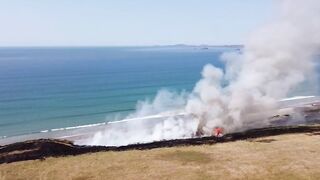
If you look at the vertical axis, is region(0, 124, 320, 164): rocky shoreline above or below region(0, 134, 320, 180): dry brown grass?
above

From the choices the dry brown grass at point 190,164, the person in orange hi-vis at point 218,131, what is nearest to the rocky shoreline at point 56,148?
the dry brown grass at point 190,164

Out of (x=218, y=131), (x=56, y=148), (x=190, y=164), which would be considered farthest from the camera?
(x=218, y=131)

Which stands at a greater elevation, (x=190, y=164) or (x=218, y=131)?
(x=218, y=131)

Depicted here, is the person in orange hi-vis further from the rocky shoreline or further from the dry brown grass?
the dry brown grass

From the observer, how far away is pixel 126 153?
1781 inches

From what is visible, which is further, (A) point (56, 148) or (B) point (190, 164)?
(A) point (56, 148)

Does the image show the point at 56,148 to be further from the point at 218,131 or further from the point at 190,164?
the point at 218,131

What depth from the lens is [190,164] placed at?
134 ft

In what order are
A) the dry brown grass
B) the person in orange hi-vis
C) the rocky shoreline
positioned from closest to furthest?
the dry brown grass, the rocky shoreline, the person in orange hi-vis

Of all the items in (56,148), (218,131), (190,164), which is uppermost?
(56,148)

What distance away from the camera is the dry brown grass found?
124 ft

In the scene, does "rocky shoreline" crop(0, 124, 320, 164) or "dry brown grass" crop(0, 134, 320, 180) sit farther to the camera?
"rocky shoreline" crop(0, 124, 320, 164)

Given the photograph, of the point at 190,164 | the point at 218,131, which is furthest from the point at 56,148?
the point at 218,131

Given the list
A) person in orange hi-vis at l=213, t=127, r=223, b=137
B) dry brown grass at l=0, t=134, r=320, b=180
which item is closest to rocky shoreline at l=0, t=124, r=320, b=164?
dry brown grass at l=0, t=134, r=320, b=180
